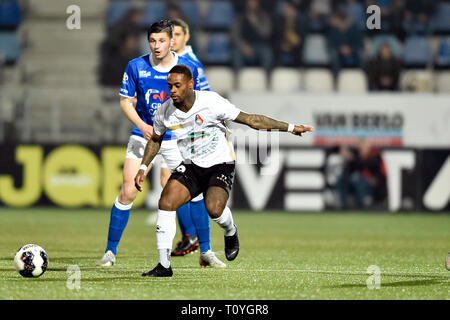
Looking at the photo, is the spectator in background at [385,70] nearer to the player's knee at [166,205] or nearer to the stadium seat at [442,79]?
the stadium seat at [442,79]

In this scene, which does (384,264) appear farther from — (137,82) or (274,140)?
(274,140)

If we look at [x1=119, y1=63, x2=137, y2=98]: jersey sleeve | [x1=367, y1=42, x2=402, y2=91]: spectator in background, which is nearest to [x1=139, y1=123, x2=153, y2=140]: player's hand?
[x1=119, y1=63, x2=137, y2=98]: jersey sleeve

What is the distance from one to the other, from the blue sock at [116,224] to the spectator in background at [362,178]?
8702mm

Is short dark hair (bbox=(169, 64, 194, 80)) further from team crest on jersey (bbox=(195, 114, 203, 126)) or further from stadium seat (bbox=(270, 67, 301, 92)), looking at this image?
stadium seat (bbox=(270, 67, 301, 92))

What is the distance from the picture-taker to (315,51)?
19.9m

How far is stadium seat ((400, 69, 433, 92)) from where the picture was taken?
18562 mm

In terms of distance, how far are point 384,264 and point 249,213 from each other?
810cm

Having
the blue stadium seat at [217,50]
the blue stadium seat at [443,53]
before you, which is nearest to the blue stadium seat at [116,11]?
the blue stadium seat at [217,50]

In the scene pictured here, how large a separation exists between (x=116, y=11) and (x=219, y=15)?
2315 mm

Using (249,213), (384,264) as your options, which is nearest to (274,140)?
(249,213)

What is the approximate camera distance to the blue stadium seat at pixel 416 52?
19828 millimetres

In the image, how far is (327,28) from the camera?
65.4ft

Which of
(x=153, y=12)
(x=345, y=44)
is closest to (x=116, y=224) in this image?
(x=345, y=44)

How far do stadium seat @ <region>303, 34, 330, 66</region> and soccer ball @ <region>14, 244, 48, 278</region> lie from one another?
518 inches
